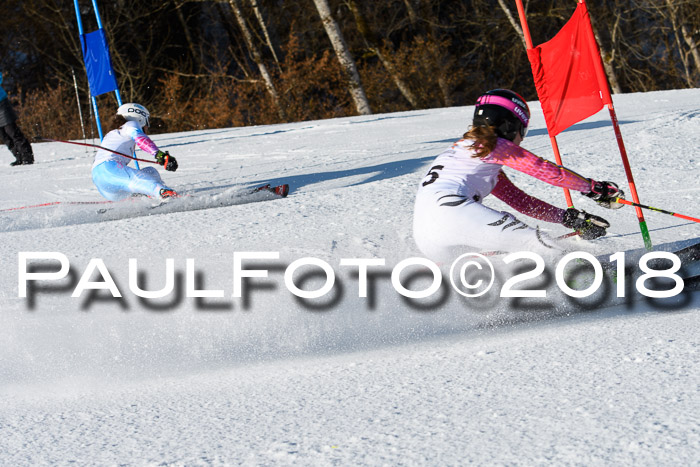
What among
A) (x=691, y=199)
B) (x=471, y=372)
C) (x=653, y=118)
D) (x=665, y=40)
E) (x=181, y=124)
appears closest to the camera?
(x=471, y=372)

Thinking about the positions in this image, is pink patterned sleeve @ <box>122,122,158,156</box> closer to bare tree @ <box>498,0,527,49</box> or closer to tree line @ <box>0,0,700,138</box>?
tree line @ <box>0,0,700,138</box>

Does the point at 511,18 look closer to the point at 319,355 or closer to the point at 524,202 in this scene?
the point at 524,202

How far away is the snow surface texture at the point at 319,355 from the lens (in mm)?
2418

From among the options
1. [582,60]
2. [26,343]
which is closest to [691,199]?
[582,60]

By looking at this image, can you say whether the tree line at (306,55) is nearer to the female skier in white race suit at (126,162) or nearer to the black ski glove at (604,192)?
the female skier in white race suit at (126,162)

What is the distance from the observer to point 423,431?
2461 mm

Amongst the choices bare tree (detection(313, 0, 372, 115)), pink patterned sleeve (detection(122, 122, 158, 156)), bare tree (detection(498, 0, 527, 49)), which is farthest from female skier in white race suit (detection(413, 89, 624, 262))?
bare tree (detection(498, 0, 527, 49))

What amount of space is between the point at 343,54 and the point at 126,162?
1199cm

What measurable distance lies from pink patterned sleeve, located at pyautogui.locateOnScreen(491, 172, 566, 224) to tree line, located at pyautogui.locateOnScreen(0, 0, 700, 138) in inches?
583

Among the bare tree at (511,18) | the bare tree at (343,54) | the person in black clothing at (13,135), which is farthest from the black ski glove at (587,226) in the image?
the bare tree at (511,18)

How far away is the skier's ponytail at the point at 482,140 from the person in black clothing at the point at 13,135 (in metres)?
8.60

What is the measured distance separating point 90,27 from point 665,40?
16512mm

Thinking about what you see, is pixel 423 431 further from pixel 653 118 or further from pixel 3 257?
pixel 653 118

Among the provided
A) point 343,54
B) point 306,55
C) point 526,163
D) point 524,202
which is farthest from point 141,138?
point 306,55
